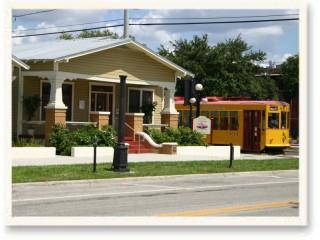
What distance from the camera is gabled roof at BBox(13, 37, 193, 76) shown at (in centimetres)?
2732

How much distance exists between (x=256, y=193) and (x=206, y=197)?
1749 mm

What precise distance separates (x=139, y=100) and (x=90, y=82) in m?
3.39

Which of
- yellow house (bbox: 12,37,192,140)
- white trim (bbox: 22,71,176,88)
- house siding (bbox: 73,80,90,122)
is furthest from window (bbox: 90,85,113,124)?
white trim (bbox: 22,71,176,88)

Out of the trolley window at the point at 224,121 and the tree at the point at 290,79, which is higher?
the tree at the point at 290,79

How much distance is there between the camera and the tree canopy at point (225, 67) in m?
53.6

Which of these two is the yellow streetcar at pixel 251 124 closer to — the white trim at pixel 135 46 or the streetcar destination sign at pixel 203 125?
the white trim at pixel 135 46

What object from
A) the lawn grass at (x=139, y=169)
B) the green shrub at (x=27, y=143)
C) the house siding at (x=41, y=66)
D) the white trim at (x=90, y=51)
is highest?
the white trim at (x=90, y=51)

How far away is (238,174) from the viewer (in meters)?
21.3

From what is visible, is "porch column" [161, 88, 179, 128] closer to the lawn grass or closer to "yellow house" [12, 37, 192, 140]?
"yellow house" [12, 37, 192, 140]

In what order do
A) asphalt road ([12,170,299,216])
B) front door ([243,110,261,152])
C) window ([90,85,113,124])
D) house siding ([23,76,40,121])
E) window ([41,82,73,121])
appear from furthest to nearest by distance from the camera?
front door ([243,110,261,152]), window ([90,85,113,124]), window ([41,82,73,121]), house siding ([23,76,40,121]), asphalt road ([12,170,299,216])

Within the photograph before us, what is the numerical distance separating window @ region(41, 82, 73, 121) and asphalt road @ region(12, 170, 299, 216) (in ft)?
37.3

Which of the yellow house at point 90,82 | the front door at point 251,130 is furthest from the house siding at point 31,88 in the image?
the front door at point 251,130

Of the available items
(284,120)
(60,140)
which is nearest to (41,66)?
(60,140)
